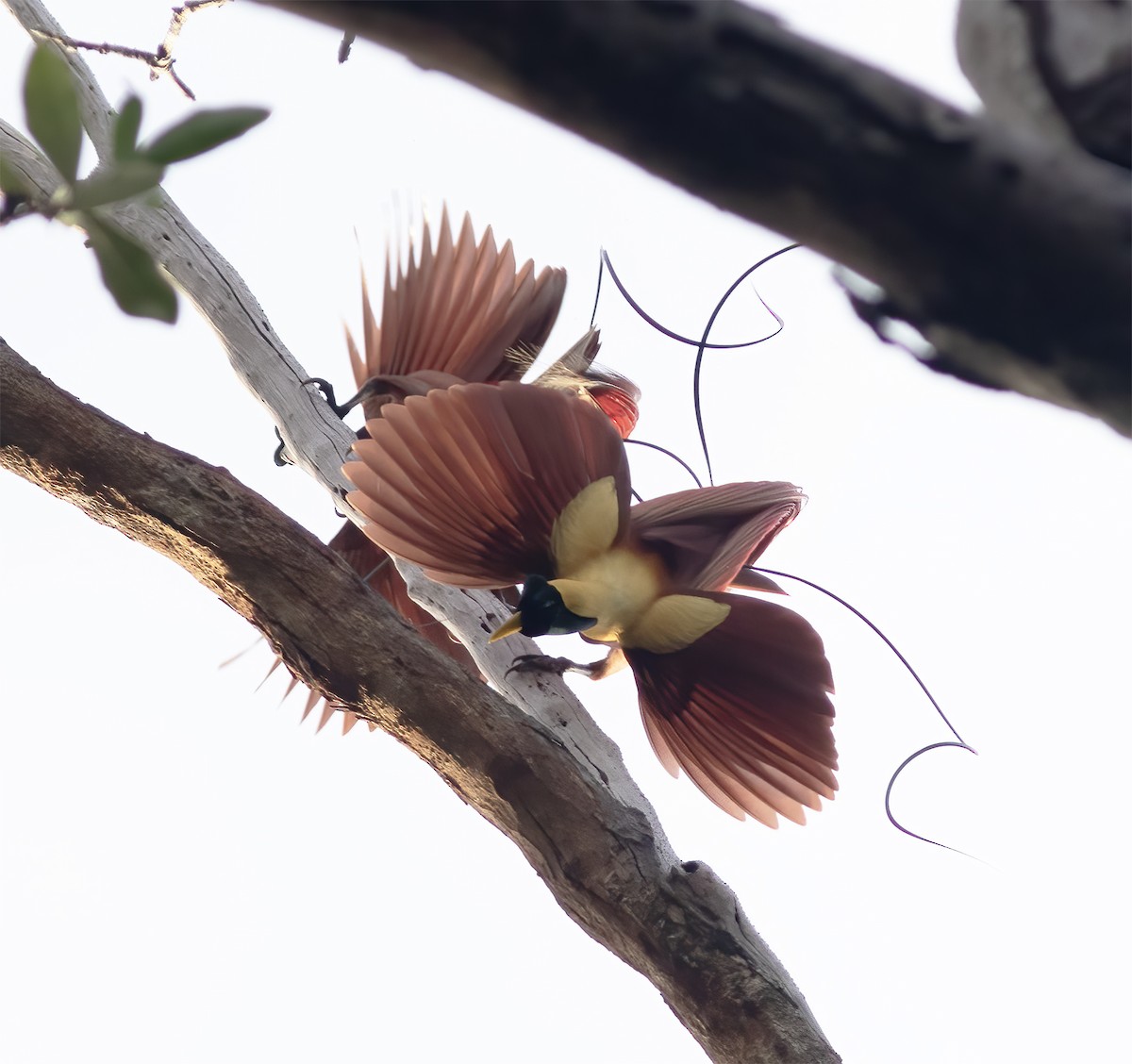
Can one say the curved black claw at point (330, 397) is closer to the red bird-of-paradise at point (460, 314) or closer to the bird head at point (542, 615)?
the red bird-of-paradise at point (460, 314)

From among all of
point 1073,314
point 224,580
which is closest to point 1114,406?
point 1073,314

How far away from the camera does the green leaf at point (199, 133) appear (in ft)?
1.00

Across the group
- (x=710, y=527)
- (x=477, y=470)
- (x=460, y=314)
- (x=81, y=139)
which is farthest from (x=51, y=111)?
(x=460, y=314)

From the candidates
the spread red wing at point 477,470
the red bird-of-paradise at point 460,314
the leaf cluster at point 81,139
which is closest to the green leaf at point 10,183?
the leaf cluster at point 81,139

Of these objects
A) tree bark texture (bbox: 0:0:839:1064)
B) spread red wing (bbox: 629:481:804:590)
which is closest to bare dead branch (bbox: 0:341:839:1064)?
tree bark texture (bbox: 0:0:839:1064)

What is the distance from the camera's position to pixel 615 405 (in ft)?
4.10

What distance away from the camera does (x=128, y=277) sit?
1.07 feet

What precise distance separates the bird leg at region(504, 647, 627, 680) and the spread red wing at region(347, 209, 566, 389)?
0.33 m

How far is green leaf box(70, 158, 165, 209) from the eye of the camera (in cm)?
30

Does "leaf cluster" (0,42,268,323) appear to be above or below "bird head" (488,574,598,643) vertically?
below

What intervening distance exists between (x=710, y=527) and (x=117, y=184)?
755mm

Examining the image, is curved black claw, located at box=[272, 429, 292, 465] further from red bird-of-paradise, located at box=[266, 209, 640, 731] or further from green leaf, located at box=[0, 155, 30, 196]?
green leaf, located at box=[0, 155, 30, 196]

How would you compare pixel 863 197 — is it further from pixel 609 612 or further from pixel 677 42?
pixel 609 612

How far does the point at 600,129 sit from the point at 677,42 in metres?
0.03
